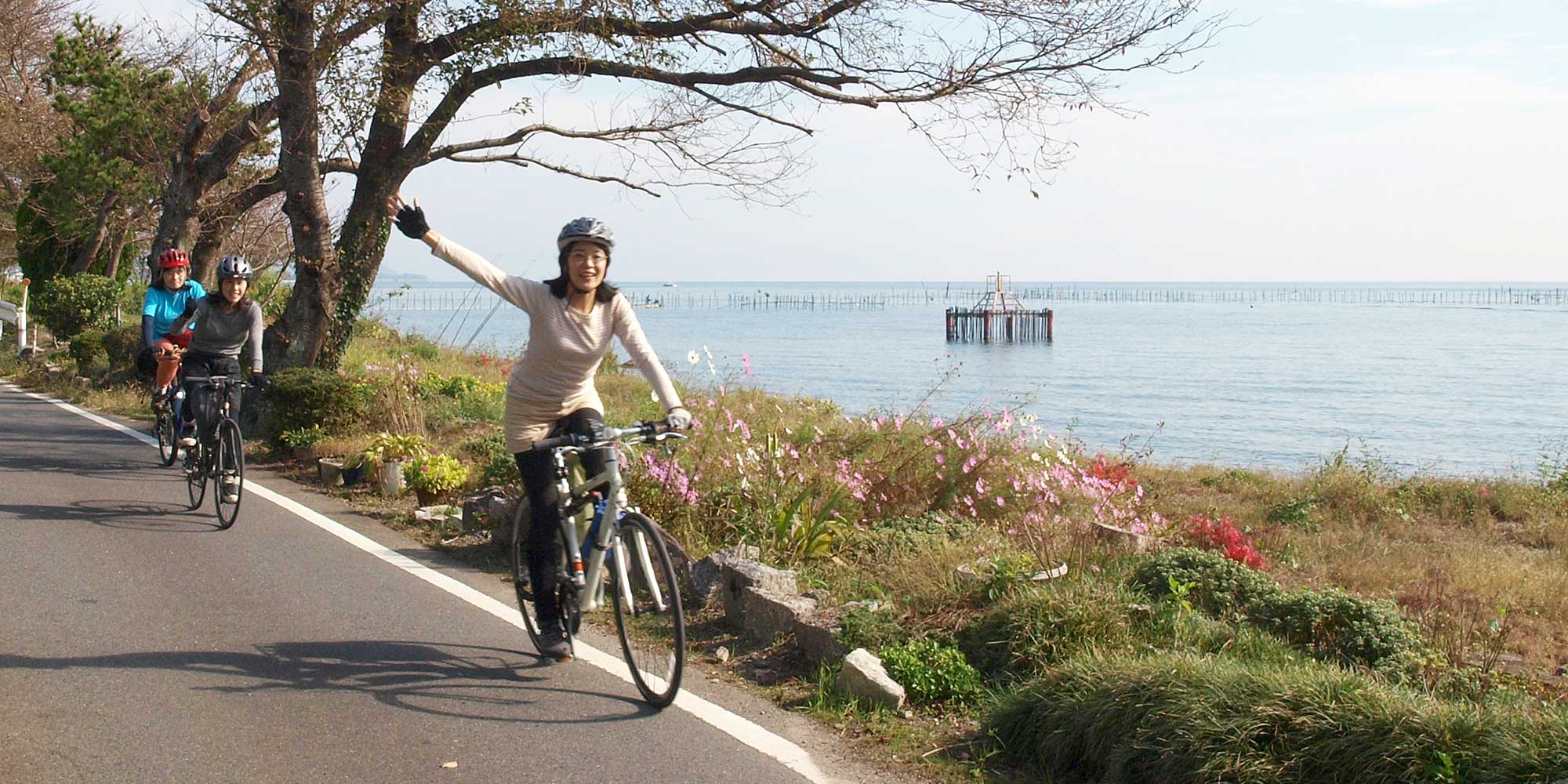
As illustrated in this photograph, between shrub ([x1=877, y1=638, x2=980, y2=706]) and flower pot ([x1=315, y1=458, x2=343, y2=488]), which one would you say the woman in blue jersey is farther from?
shrub ([x1=877, y1=638, x2=980, y2=706])

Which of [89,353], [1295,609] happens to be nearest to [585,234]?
[1295,609]

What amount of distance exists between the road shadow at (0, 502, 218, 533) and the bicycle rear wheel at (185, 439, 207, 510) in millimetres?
99

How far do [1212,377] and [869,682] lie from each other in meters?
64.6

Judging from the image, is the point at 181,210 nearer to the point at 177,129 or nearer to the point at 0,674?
the point at 177,129

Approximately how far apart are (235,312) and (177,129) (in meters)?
16.3

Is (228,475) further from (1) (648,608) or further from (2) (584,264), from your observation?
(1) (648,608)

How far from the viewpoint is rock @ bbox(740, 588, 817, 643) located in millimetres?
6570

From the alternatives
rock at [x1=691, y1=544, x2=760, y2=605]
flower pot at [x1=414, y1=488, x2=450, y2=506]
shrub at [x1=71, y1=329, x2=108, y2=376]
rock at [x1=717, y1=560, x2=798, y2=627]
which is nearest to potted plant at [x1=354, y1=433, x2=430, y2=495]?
flower pot at [x1=414, y1=488, x2=450, y2=506]

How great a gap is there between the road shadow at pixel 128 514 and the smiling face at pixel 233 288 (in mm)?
1642

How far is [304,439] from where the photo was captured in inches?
512

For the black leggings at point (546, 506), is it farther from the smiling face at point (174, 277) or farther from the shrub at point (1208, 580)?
the smiling face at point (174, 277)

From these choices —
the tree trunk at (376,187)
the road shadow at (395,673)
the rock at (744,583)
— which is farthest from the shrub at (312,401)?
the rock at (744,583)

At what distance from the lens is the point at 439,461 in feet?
35.2

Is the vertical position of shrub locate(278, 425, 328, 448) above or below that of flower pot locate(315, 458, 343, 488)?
above
